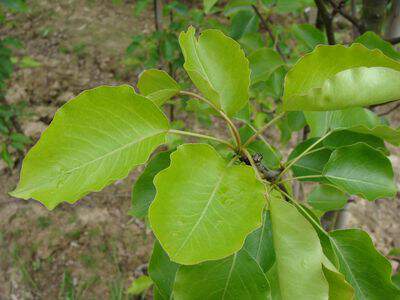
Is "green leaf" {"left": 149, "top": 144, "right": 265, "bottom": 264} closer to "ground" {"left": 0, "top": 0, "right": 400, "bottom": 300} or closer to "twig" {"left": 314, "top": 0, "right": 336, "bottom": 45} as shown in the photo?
"twig" {"left": 314, "top": 0, "right": 336, "bottom": 45}

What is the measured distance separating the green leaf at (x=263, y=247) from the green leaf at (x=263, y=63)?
0.47 m

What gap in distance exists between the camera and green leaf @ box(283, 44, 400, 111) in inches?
21.7

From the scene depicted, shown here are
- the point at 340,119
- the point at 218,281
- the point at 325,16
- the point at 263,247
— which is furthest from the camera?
the point at 325,16

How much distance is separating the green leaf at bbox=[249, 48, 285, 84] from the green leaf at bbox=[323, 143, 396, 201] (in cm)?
39

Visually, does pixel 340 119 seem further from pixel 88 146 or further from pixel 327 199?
pixel 88 146

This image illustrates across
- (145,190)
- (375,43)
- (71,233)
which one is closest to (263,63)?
(375,43)

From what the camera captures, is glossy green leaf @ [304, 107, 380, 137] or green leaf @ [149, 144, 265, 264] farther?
glossy green leaf @ [304, 107, 380, 137]

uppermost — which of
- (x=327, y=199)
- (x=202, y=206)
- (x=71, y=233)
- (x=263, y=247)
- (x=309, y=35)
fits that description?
(x=202, y=206)

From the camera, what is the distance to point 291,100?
0.58 metres

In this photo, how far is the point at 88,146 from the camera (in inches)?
22.1

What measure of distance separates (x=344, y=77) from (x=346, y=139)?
28 centimetres

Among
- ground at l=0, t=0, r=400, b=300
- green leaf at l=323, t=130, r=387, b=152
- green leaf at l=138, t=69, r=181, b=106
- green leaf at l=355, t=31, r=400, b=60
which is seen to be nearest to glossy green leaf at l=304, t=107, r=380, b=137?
green leaf at l=323, t=130, r=387, b=152

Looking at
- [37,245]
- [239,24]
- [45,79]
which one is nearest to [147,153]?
[239,24]

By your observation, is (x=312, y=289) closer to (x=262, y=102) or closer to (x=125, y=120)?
(x=125, y=120)
